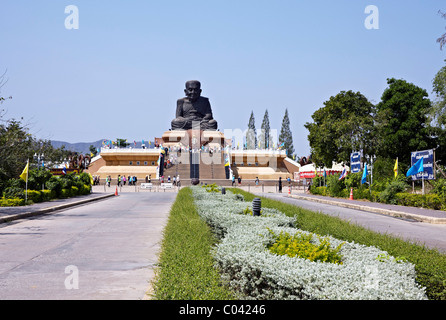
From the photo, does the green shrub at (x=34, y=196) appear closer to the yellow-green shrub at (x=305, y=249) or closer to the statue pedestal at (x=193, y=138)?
the yellow-green shrub at (x=305, y=249)

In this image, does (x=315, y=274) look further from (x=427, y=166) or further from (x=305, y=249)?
(x=427, y=166)

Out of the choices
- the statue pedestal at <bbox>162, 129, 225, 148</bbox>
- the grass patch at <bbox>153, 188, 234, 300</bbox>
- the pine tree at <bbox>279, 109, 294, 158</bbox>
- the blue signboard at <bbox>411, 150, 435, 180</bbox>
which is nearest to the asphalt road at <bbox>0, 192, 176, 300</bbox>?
the grass patch at <bbox>153, 188, 234, 300</bbox>

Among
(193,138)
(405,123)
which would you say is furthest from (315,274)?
(193,138)

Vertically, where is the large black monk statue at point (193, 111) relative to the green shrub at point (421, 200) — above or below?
above

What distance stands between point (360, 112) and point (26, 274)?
36.4m

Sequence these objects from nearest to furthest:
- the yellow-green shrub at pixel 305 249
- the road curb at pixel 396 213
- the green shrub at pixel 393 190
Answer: the yellow-green shrub at pixel 305 249 → the road curb at pixel 396 213 → the green shrub at pixel 393 190

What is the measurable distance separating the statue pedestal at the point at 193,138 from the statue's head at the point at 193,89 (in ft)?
16.8

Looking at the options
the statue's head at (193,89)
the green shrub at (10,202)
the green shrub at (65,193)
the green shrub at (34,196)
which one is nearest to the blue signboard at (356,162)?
the green shrub at (65,193)

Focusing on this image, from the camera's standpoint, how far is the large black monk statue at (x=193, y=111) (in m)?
71.2

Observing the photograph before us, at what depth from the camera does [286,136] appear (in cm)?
9825

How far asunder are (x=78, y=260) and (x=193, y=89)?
6438 cm

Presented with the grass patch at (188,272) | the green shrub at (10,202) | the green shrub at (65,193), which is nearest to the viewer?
the grass patch at (188,272)
